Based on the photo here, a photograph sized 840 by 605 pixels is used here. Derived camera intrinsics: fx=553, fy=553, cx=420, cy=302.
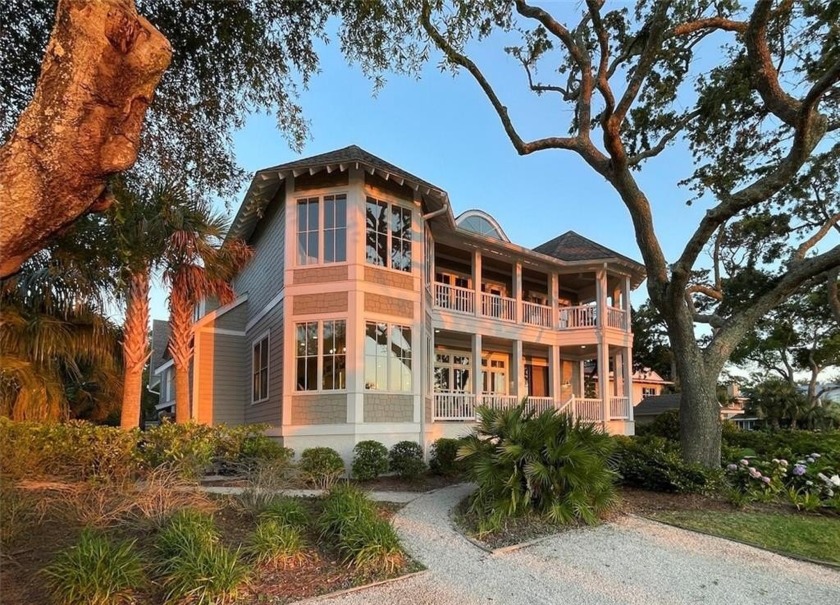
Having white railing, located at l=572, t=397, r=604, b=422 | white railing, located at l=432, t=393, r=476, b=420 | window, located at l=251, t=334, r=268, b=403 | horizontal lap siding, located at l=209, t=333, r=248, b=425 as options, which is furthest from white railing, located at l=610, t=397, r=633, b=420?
horizontal lap siding, located at l=209, t=333, r=248, b=425

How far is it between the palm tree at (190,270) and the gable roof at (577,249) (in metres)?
11.7

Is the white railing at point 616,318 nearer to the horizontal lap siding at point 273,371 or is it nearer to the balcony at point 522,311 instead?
the balcony at point 522,311

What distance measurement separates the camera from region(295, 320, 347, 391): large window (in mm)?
13312

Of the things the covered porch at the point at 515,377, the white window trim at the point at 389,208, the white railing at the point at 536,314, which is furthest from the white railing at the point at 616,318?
the white window trim at the point at 389,208

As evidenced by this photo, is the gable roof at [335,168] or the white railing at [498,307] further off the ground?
the gable roof at [335,168]

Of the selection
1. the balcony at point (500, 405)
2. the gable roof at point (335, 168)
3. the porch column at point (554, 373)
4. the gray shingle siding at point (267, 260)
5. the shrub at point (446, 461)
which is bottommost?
the shrub at point (446, 461)

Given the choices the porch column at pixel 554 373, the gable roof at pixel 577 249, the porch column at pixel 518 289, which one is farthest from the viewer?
the gable roof at pixel 577 249

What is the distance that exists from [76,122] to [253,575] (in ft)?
13.9

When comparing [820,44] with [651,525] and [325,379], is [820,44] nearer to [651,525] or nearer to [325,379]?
[651,525]

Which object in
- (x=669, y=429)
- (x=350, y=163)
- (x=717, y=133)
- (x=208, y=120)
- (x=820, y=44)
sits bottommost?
(x=669, y=429)

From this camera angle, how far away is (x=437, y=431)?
49.8 ft

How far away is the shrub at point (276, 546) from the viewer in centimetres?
550

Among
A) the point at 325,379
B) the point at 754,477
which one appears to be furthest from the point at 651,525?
the point at 325,379

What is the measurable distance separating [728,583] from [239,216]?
1510cm
